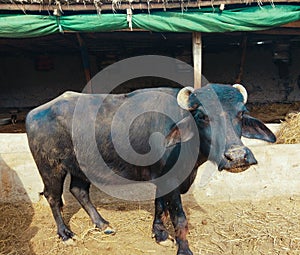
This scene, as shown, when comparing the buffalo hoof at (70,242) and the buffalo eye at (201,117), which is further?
the buffalo hoof at (70,242)

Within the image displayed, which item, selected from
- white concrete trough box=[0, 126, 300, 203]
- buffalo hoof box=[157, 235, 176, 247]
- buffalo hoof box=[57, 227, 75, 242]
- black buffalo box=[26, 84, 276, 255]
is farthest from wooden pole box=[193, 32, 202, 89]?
buffalo hoof box=[57, 227, 75, 242]

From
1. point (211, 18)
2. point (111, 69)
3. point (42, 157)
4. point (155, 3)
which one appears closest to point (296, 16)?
point (211, 18)

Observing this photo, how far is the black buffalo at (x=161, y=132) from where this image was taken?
2.17 metres

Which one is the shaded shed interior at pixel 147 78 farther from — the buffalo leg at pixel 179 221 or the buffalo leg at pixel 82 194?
the buffalo leg at pixel 179 221

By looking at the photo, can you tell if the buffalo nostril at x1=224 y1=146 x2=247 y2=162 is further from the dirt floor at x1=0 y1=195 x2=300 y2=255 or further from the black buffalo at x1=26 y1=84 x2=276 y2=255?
the dirt floor at x1=0 y1=195 x2=300 y2=255

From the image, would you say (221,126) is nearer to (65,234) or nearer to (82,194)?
(82,194)

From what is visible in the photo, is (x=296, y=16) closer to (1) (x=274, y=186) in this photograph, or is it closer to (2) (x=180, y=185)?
(1) (x=274, y=186)

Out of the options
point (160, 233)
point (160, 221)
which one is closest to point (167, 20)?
point (160, 221)

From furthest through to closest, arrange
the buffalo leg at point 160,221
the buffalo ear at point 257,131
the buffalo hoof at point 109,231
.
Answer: the buffalo hoof at point 109,231
the buffalo leg at point 160,221
the buffalo ear at point 257,131

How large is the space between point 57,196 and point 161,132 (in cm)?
128

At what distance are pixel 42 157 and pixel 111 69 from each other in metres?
6.91

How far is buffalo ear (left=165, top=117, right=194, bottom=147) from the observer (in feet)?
7.48

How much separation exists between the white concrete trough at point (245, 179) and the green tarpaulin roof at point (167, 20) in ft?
6.01

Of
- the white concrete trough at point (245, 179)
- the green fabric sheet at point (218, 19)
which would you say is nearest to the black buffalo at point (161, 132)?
the white concrete trough at point (245, 179)
